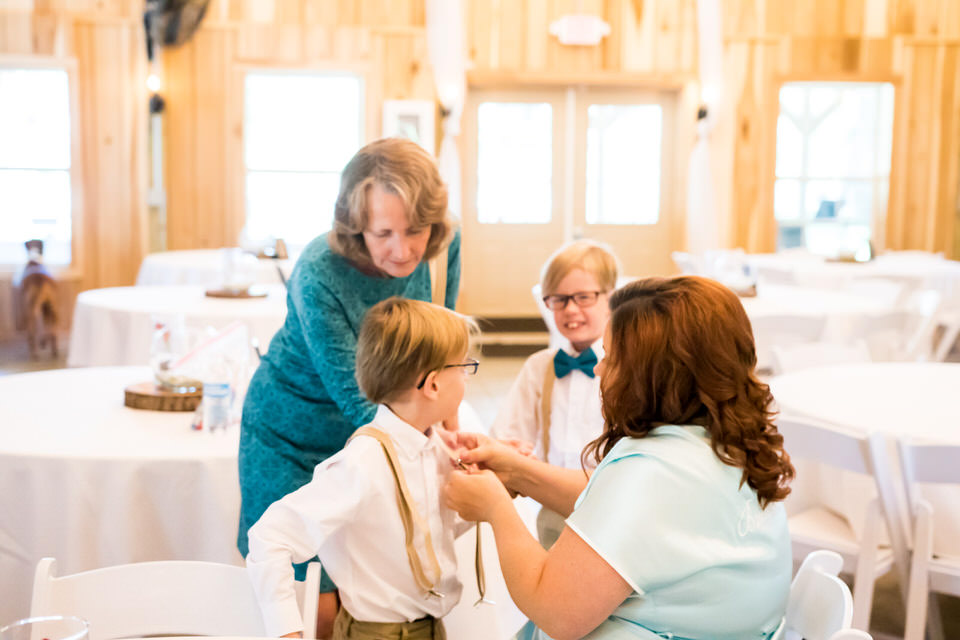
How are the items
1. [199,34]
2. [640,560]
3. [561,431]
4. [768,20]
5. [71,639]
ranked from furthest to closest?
[768,20], [199,34], [561,431], [640,560], [71,639]

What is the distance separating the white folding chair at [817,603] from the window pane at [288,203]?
7.72m

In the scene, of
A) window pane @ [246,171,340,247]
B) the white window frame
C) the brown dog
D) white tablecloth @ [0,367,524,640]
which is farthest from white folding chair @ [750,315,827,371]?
the white window frame

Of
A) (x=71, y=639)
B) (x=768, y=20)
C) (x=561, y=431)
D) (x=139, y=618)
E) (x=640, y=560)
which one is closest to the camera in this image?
(x=71, y=639)

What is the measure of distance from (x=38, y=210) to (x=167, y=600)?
7.91 metres

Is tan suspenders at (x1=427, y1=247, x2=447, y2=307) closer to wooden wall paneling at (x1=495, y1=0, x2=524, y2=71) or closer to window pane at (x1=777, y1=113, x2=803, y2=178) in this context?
wooden wall paneling at (x1=495, y1=0, x2=524, y2=71)

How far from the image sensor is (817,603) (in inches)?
51.4

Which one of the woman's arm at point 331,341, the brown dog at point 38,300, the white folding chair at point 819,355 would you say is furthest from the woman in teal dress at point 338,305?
the brown dog at point 38,300

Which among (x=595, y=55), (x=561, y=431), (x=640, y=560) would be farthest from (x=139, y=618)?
(x=595, y=55)

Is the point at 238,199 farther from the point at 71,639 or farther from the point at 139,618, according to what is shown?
the point at 71,639

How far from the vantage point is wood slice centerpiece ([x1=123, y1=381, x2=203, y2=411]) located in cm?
256

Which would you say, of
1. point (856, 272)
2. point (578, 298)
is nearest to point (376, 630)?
point (578, 298)

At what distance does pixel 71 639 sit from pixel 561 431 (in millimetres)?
1369

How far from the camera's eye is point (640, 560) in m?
1.11

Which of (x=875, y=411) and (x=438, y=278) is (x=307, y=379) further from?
(x=875, y=411)
